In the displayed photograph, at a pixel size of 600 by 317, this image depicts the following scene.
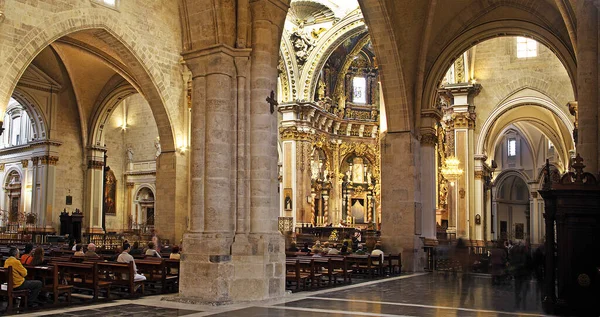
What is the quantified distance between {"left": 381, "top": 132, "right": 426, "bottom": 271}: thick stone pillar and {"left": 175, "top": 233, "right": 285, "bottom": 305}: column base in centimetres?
789

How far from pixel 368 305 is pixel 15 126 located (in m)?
32.1

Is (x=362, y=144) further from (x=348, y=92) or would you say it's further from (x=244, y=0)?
(x=244, y=0)

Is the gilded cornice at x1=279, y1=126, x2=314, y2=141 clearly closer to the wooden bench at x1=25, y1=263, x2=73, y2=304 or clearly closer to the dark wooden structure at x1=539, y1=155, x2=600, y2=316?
the wooden bench at x1=25, y1=263, x2=73, y2=304

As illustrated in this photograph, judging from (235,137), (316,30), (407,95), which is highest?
(316,30)

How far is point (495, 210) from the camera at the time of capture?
1925 inches

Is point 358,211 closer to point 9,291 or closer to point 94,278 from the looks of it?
point 94,278

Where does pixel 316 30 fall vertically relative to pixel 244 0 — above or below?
above

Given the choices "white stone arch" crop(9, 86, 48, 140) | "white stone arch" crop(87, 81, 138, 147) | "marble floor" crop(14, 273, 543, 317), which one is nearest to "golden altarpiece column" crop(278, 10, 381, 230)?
"white stone arch" crop(87, 81, 138, 147)

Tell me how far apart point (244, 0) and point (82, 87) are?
861 inches

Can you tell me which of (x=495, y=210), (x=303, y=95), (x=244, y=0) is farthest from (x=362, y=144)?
(x=244, y=0)

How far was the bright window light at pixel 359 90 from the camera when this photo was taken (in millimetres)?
40094

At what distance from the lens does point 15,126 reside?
1460 inches

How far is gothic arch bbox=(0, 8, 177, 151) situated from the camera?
787 inches

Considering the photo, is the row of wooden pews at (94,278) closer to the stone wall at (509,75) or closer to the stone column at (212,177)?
the stone column at (212,177)
